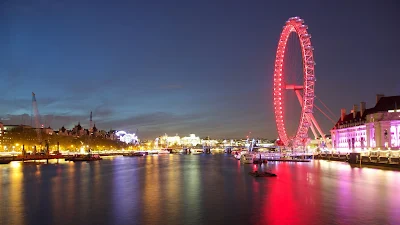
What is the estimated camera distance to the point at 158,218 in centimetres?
2175

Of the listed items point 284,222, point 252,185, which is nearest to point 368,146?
point 252,185

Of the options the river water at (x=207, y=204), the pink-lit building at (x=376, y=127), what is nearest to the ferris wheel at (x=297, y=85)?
the pink-lit building at (x=376, y=127)

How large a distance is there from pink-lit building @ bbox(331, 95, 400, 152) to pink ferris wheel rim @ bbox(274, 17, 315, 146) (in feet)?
44.1

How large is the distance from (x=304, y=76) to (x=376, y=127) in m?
18.4

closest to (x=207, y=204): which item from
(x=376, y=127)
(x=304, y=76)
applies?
(x=304, y=76)

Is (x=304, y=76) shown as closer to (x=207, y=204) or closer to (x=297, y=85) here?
(x=297, y=85)

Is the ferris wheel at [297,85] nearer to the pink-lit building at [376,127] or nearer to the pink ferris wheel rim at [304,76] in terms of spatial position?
the pink ferris wheel rim at [304,76]

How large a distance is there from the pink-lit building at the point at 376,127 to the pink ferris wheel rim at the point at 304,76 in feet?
44.1

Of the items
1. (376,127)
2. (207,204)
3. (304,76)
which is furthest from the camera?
(376,127)

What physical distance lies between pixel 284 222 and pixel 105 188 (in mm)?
20816

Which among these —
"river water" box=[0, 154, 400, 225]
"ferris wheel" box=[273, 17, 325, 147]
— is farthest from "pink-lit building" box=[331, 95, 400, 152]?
"river water" box=[0, 154, 400, 225]

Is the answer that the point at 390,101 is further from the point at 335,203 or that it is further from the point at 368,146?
the point at 335,203

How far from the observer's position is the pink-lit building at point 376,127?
7269cm

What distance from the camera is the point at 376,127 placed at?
75.4 meters
